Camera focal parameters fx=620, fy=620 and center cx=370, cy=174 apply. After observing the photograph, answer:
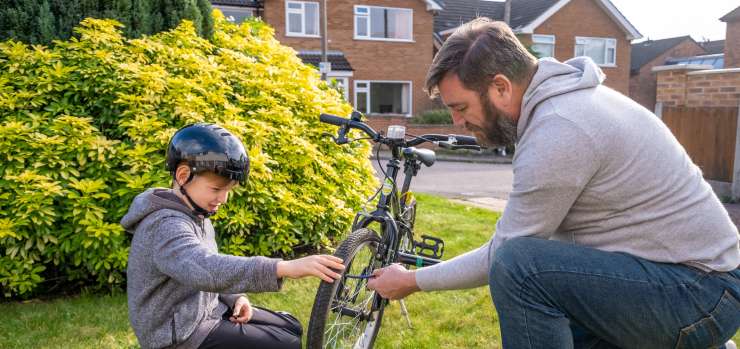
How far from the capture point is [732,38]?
33.5 metres

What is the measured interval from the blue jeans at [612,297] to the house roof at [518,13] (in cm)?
2633

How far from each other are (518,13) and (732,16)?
11.8 metres

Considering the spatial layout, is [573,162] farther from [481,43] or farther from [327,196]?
[327,196]

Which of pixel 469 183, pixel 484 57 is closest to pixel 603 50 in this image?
pixel 469 183

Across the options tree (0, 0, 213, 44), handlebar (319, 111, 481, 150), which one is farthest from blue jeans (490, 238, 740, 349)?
tree (0, 0, 213, 44)

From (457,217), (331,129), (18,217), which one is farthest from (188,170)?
(457,217)

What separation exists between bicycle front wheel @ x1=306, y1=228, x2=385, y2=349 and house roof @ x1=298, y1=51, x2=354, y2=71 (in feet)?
68.4

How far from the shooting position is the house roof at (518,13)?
1156 inches

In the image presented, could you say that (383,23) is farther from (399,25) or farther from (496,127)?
(496,127)

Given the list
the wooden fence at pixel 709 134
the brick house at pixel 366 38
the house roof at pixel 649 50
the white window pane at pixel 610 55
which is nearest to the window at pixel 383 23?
the brick house at pixel 366 38

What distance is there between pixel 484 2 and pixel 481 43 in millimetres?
33605

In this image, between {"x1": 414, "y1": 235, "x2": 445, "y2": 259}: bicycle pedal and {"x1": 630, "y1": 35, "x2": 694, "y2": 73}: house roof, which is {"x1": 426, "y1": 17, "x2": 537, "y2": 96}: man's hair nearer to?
{"x1": 414, "y1": 235, "x2": 445, "y2": 259}: bicycle pedal

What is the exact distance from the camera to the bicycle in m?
3.05

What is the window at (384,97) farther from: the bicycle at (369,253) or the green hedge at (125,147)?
the bicycle at (369,253)
